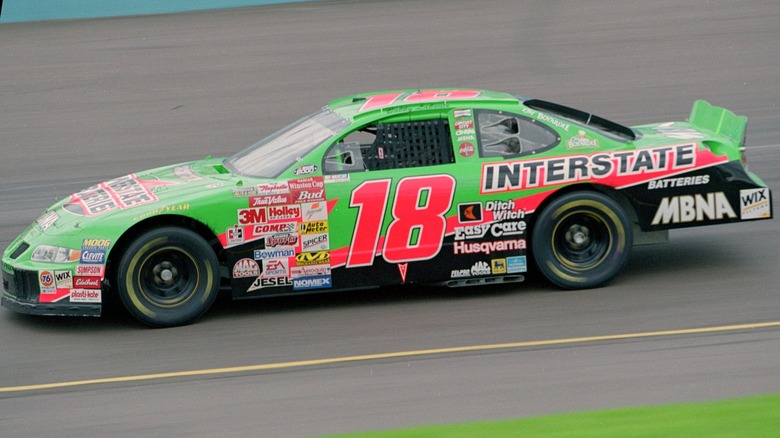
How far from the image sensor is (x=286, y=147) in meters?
8.52

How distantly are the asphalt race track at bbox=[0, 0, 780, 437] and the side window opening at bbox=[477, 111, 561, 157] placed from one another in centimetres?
113

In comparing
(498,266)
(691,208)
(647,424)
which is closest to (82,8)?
(498,266)

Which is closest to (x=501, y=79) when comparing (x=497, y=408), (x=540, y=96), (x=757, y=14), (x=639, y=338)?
(x=540, y=96)

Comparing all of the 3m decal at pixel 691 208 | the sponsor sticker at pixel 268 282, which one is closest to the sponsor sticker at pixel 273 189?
the sponsor sticker at pixel 268 282

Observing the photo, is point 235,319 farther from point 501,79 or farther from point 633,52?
point 633,52

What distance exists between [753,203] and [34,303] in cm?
551

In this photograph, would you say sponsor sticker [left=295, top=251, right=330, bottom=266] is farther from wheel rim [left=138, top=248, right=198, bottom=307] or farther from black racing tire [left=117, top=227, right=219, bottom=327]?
wheel rim [left=138, top=248, right=198, bottom=307]

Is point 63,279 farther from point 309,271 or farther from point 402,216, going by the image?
point 402,216

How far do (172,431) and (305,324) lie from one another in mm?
1905

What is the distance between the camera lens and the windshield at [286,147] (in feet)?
27.0

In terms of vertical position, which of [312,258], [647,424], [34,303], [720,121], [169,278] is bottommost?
[647,424]

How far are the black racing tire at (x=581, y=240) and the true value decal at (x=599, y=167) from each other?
17cm

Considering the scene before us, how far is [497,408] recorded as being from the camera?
6.42 metres

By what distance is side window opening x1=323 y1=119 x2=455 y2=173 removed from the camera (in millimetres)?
8141
